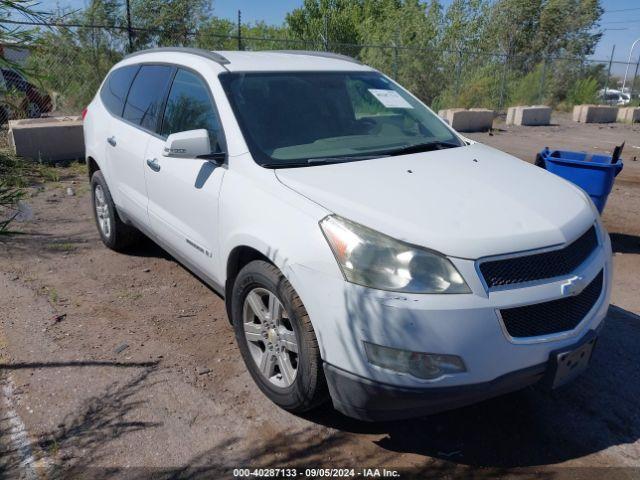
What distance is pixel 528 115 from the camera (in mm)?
17781

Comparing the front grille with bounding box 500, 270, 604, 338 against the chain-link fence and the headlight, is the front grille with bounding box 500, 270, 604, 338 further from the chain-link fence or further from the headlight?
the chain-link fence

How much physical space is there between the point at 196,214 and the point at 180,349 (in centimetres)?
93

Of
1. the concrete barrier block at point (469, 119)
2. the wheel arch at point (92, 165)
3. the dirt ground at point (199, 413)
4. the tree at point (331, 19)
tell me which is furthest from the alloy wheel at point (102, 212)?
the tree at point (331, 19)

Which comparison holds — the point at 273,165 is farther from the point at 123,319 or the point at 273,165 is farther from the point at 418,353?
the point at 123,319

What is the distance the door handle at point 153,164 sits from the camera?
4031mm

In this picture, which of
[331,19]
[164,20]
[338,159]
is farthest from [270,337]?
[331,19]

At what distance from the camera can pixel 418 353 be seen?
2.38 m

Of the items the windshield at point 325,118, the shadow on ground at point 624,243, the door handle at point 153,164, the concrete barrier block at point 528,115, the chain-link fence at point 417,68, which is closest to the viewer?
the windshield at point 325,118

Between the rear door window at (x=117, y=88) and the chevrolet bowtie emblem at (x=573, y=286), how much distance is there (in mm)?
3924

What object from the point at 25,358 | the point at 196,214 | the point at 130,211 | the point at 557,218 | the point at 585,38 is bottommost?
the point at 25,358

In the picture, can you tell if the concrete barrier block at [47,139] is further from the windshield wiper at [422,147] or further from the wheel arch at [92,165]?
the windshield wiper at [422,147]

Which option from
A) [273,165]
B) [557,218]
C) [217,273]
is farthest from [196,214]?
[557,218]

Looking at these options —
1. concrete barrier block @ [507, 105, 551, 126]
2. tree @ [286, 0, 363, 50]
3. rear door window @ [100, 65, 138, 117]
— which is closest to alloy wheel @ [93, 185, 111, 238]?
rear door window @ [100, 65, 138, 117]

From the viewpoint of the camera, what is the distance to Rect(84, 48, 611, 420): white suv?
241 centimetres
